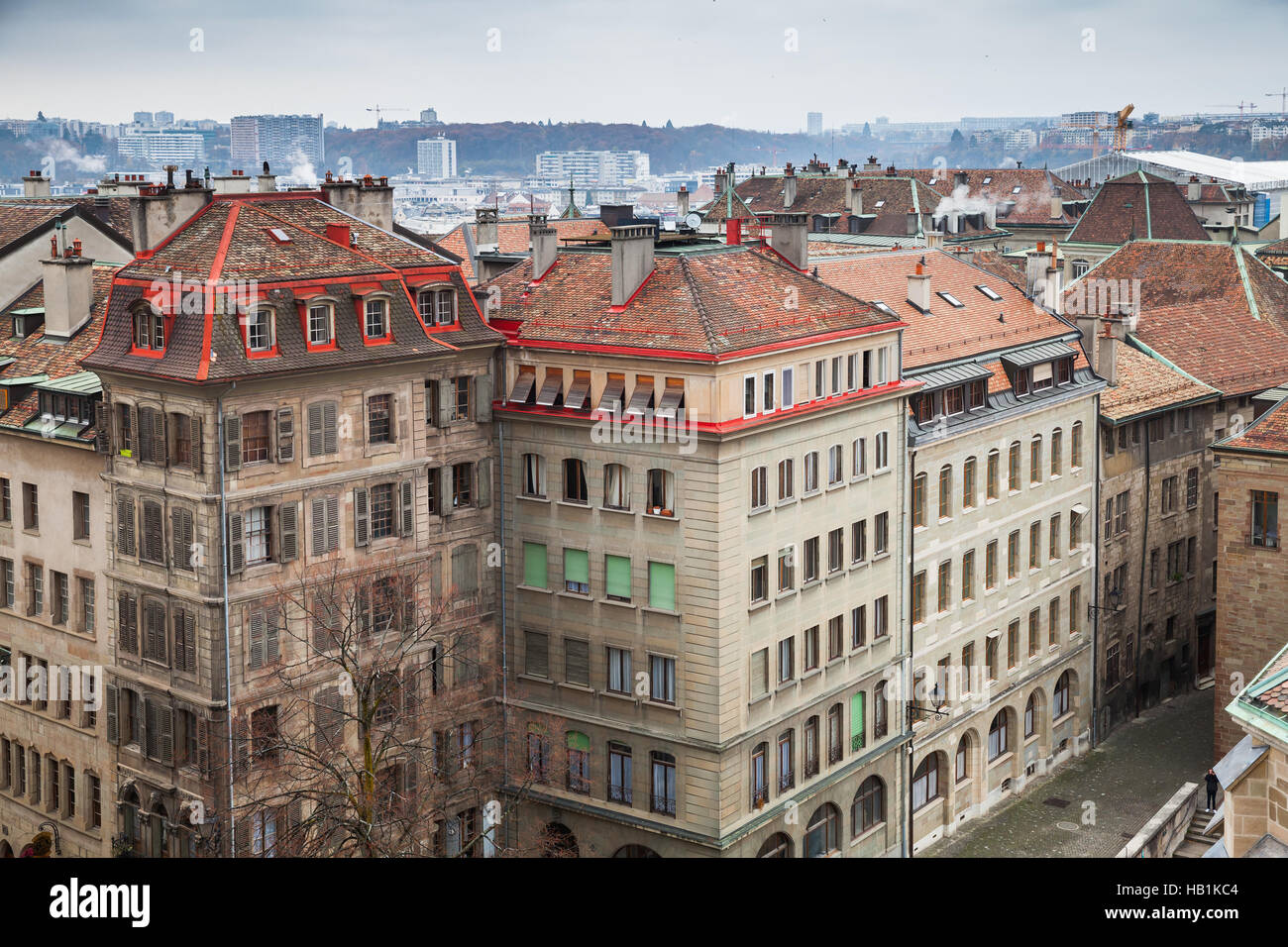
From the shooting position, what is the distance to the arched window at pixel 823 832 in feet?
205

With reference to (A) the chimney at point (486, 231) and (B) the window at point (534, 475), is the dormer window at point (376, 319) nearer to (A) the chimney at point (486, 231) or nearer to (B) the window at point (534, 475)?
(B) the window at point (534, 475)

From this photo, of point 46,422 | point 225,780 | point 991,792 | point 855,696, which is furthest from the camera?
point 991,792

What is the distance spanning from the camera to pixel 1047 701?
257ft

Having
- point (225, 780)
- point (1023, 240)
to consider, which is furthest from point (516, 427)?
point (1023, 240)

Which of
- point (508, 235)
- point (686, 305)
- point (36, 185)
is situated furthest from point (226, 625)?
point (508, 235)

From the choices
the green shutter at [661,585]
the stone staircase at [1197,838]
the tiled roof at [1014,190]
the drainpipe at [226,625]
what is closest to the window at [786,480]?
the green shutter at [661,585]

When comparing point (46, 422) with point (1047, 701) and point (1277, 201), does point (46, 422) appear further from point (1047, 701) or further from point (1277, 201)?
point (1277, 201)

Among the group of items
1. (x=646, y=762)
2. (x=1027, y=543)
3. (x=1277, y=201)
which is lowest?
(x=646, y=762)

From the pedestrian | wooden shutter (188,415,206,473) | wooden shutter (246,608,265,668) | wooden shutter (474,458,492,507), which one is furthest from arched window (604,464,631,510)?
the pedestrian

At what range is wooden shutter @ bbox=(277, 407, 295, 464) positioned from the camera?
172 ft

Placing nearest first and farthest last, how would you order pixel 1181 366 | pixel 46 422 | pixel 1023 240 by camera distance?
pixel 46 422
pixel 1181 366
pixel 1023 240

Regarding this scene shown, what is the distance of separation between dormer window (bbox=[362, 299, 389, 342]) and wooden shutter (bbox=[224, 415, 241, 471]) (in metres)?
5.81

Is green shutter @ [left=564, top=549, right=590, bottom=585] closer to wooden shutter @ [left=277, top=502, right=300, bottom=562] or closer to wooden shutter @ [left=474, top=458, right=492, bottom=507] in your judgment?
wooden shutter @ [left=474, top=458, right=492, bottom=507]
